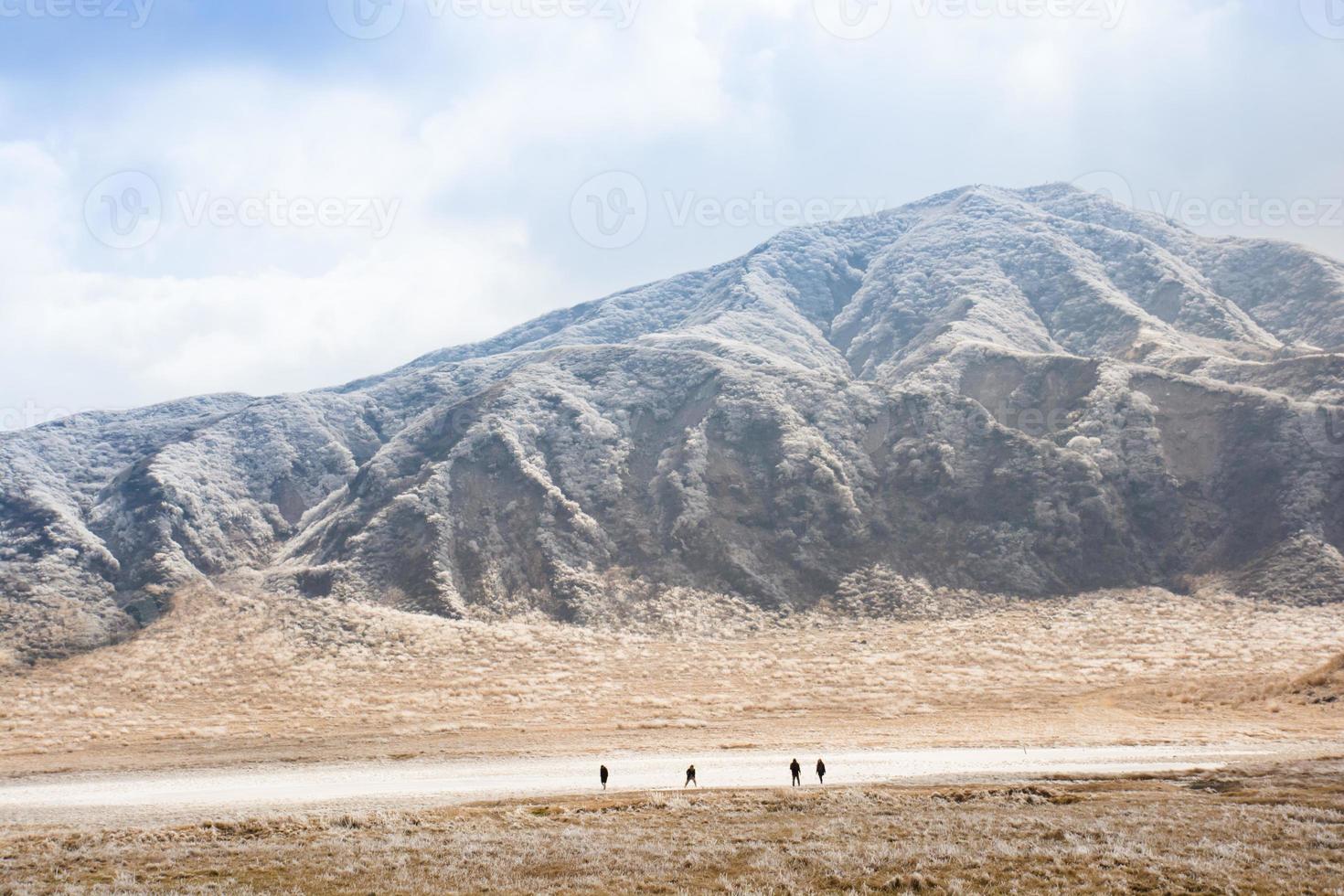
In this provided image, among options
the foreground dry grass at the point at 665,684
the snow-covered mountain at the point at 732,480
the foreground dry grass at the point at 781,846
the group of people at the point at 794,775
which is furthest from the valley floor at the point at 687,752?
the snow-covered mountain at the point at 732,480

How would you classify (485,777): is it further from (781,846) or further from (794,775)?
(781,846)

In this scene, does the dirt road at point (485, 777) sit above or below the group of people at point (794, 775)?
below

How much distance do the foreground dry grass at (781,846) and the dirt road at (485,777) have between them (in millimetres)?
2549

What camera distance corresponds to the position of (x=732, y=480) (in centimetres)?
8131

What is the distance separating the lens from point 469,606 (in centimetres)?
6662

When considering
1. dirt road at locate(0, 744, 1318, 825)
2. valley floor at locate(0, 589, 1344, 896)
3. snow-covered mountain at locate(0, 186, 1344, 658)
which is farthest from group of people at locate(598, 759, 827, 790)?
snow-covered mountain at locate(0, 186, 1344, 658)

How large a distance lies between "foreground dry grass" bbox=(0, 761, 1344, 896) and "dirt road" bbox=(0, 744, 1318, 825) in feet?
8.36

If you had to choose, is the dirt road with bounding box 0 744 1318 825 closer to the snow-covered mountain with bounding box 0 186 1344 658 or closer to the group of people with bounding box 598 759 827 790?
the group of people with bounding box 598 759 827 790

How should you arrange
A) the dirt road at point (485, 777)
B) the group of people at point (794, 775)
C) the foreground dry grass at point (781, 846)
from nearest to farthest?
the foreground dry grass at point (781, 846)
the group of people at point (794, 775)
the dirt road at point (485, 777)

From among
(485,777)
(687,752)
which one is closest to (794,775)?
(687,752)

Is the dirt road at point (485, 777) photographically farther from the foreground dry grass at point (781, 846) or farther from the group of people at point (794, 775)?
the foreground dry grass at point (781, 846)

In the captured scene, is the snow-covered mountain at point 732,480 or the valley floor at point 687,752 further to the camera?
the snow-covered mountain at point 732,480

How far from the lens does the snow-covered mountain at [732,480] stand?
69.0m

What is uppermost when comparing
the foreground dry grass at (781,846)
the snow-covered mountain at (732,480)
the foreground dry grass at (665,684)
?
the snow-covered mountain at (732,480)
